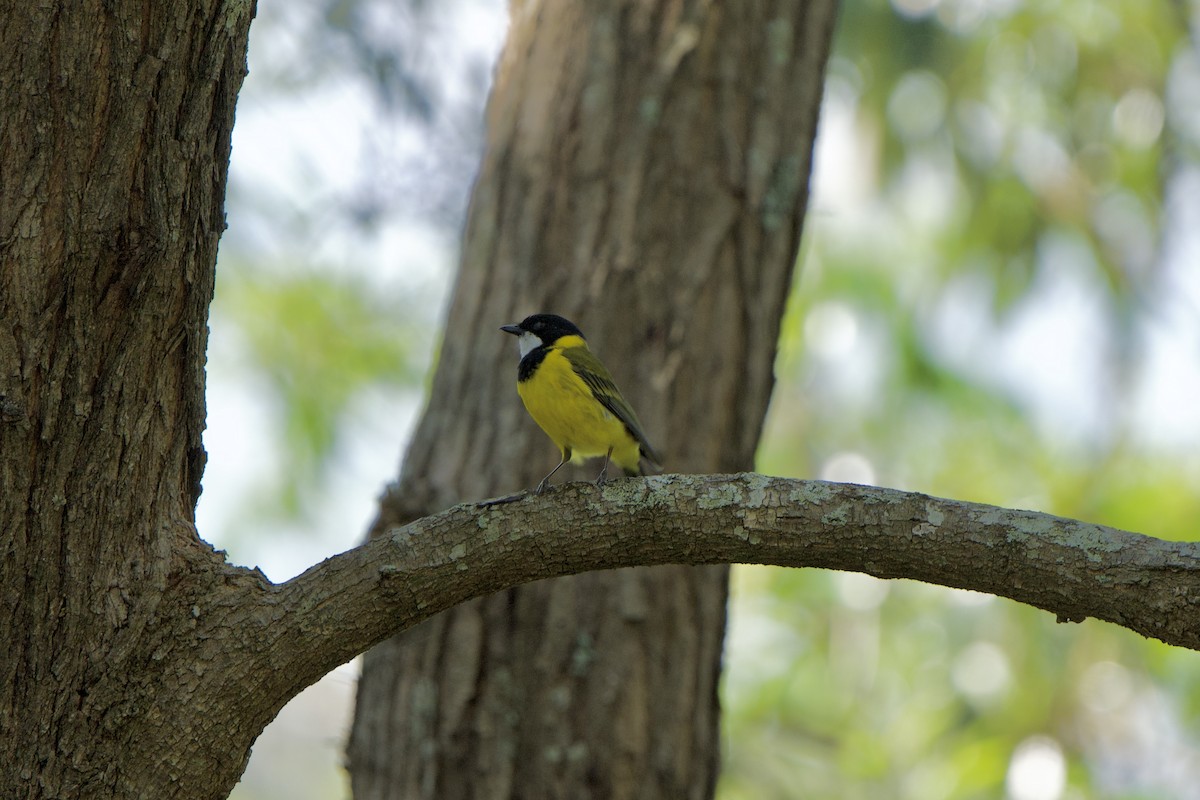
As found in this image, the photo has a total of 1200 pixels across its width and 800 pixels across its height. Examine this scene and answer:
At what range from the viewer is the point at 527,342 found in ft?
13.7

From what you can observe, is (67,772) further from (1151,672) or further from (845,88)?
(845,88)

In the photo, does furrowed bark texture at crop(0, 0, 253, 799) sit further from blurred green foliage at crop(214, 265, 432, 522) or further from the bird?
blurred green foliage at crop(214, 265, 432, 522)

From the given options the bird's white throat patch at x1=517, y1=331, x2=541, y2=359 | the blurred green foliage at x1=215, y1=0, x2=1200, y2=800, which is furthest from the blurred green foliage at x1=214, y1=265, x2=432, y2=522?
the bird's white throat patch at x1=517, y1=331, x2=541, y2=359

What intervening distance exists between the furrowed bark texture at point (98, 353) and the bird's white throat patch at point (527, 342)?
1.75 meters

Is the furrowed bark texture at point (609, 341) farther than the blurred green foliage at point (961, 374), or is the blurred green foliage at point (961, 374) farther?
the blurred green foliage at point (961, 374)

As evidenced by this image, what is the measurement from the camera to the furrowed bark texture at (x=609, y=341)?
12.5ft

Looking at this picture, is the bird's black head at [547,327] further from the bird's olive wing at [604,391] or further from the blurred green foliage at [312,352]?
the blurred green foliage at [312,352]

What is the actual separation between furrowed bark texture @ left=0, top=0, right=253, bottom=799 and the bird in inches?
58.3

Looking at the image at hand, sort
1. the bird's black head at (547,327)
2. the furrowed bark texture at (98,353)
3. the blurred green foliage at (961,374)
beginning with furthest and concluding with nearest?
the blurred green foliage at (961,374) → the bird's black head at (547,327) → the furrowed bark texture at (98,353)

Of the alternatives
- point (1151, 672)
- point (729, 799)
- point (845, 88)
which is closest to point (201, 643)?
point (729, 799)

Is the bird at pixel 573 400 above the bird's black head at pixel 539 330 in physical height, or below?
below

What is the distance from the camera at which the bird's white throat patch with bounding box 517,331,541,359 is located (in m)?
4.11

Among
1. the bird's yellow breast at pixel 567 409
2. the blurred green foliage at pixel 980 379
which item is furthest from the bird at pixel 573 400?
the blurred green foliage at pixel 980 379

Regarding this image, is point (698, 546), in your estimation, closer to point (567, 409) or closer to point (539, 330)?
point (567, 409)
